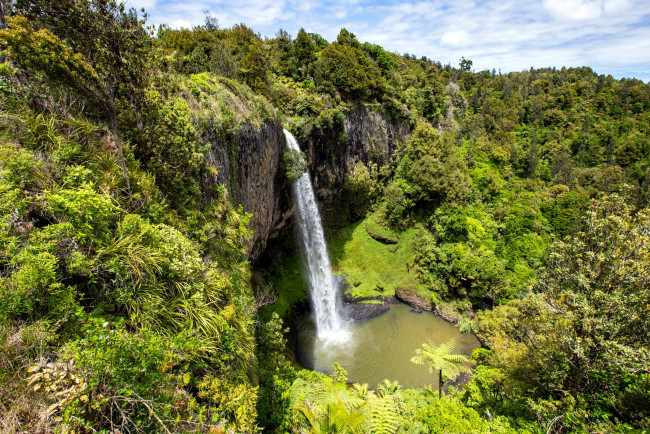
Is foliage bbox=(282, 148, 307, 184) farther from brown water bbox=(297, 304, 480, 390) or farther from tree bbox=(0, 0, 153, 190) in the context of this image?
tree bbox=(0, 0, 153, 190)

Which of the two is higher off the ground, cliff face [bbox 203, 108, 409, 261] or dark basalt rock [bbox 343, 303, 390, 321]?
cliff face [bbox 203, 108, 409, 261]

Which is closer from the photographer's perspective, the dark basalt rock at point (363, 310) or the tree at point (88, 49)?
the tree at point (88, 49)

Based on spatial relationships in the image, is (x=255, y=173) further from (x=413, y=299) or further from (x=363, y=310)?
(x=413, y=299)

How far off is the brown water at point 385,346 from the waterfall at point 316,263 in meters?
0.91

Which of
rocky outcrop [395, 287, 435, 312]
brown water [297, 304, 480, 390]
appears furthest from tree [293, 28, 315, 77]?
brown water [297, 304, 480, 390]

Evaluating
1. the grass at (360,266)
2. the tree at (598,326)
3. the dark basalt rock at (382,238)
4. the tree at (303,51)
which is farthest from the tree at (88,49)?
the dark basalt rock at (382,238)

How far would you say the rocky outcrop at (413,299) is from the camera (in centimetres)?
2127

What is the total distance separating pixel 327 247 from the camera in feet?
79.7

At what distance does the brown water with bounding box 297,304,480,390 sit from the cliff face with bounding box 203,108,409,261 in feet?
22.0

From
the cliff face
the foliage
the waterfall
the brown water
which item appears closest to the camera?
the cliff face

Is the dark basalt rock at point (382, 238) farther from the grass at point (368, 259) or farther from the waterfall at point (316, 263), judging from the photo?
the waterfall at point (316, 263)

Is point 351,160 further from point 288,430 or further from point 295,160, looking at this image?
point 288,430

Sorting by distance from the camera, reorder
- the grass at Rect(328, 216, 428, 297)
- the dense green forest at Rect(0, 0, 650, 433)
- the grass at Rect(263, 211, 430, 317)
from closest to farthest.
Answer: the dense green forest at Rect(0, 0, 650, 433)
the grass at Rect(263, 211, 430, 317)
the grass at Rect(328, 216, 428, 297)

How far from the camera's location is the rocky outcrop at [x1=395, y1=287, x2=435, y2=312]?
21266 millimetres
